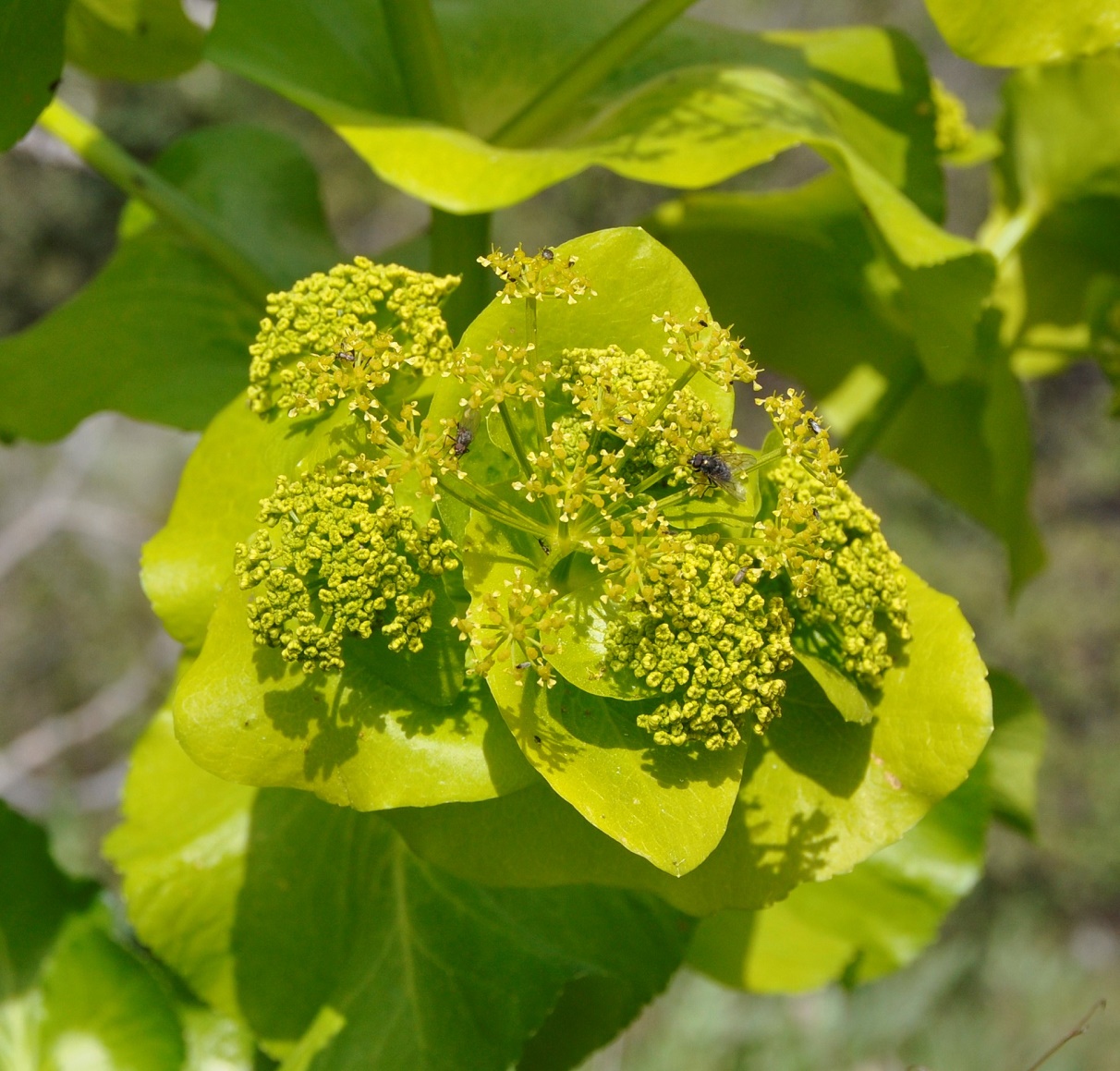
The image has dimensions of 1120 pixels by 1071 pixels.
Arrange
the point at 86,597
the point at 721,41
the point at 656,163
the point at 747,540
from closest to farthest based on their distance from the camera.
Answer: the point at 747,540 → the point at 656,163 → the point at 721,41 → the point at 86,597

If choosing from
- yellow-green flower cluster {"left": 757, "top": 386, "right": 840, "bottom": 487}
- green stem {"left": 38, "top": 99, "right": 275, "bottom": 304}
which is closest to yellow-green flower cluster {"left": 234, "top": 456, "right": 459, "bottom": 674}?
yellow-green flower cluster {"left": 757, "top": 386, "right": 840, "bottom": 487}

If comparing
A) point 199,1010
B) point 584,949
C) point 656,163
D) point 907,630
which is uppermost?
point 656,163

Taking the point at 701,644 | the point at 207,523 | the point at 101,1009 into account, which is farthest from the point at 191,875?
the point at 701,644

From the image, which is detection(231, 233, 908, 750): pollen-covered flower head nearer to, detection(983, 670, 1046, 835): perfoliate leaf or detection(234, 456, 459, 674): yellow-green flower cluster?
detection(234, 456, 459, 674): yellow-green flower cluster

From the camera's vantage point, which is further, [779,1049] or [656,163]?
[779,1049]

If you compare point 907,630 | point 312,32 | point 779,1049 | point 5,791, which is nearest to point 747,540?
point 907,630

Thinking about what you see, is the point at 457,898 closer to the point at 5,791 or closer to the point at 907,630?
the point at 907,630
